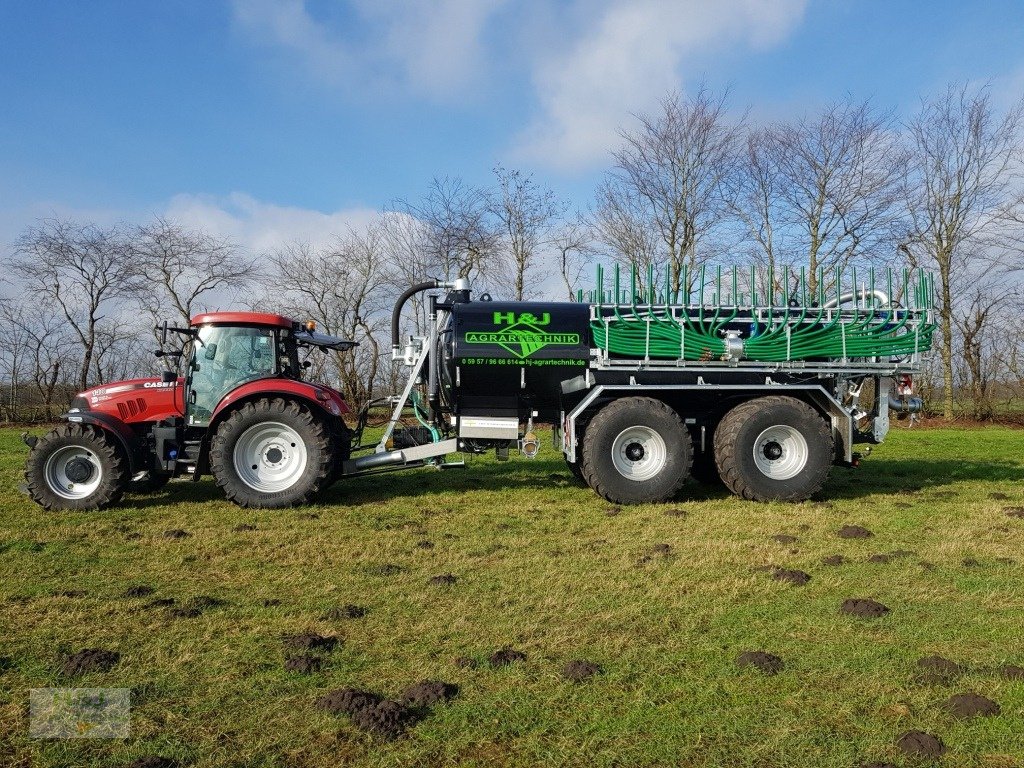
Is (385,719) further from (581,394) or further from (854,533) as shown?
(581,394)

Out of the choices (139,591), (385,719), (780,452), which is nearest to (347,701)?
(385,719)

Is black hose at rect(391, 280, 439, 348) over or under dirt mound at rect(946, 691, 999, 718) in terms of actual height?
over

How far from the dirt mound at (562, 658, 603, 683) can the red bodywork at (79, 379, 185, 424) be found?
6.16 metres

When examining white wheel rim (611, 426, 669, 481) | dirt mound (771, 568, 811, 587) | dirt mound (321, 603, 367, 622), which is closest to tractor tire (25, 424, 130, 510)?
dirt mound (321, 603, 367, 622)

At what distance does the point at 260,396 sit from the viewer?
8.21 metres

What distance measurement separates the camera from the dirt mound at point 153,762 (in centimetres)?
274

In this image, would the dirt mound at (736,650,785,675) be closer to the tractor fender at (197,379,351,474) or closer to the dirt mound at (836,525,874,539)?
the dirt mound at (836,525,874,539)

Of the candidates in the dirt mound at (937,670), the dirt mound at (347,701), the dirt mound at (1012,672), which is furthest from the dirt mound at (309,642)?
the dirt mound at (1012,672)

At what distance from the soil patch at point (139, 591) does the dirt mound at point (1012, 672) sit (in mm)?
4617

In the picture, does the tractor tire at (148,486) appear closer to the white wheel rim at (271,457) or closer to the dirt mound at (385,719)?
the white wheel rim at (271,457)

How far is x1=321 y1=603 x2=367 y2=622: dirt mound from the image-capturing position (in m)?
4.41

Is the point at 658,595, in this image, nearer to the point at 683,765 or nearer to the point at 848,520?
the point at 683,765

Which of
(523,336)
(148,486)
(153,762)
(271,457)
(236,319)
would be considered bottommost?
(153,762)

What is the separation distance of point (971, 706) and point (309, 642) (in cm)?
292
